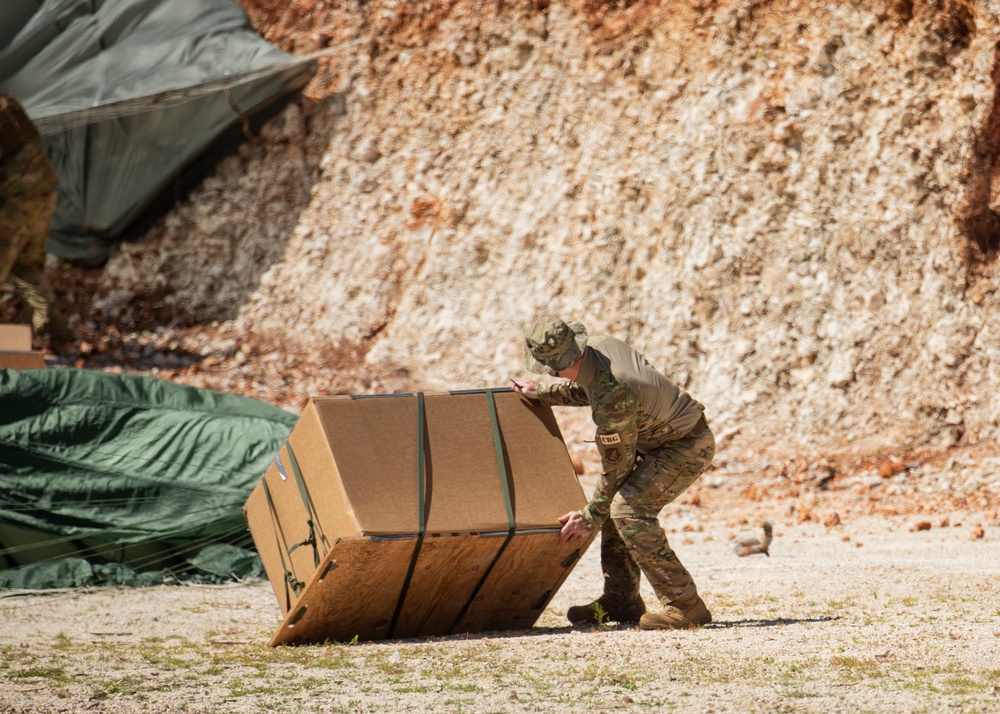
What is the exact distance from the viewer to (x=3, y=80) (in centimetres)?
1569

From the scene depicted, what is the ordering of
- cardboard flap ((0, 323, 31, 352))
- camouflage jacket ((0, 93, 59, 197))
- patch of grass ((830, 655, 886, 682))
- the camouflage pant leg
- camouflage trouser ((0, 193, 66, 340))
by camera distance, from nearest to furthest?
patch of grass ((830, 655, 886, 682)), the camouflage pant leg, cardboard flap ((0, 323, 31, 352)), camouflage jacket ((0, 93, 59, 197)), camouflage trouser ((0, 193, 66, 340))

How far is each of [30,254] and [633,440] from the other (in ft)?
38.9

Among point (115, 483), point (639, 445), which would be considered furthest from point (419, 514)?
point (115, 483)

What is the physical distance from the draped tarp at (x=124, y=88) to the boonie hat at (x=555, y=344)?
12.0m

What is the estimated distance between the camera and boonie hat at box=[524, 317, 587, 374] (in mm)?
4863

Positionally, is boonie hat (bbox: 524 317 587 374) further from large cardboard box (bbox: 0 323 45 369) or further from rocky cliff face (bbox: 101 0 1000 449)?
rocky cliff face (bbox: 101 0 1000 449)

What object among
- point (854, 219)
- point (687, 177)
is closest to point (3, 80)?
point (687, 177)

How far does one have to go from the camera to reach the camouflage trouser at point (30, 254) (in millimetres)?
14258

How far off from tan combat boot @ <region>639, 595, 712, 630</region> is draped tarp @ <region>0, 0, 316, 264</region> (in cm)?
1235

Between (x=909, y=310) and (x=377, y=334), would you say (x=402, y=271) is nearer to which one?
(x=377, y=334)

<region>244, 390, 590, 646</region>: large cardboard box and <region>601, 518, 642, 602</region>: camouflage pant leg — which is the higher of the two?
<region>244, 390, 590, 646</region>: large cardboard box

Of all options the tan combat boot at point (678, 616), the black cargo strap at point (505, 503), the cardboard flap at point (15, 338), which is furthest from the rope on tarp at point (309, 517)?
the cardboard flap at point (15, 338)

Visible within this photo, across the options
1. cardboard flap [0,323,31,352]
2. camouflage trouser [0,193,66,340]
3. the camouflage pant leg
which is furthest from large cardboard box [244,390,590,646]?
camouflage trouser [0,193,66,340]

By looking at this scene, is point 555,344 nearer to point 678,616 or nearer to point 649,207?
point 678,616
